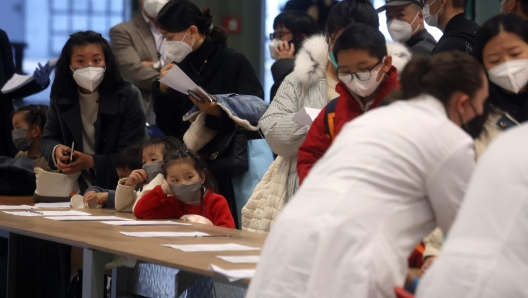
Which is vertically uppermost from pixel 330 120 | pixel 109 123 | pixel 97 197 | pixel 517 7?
pixel 517 7

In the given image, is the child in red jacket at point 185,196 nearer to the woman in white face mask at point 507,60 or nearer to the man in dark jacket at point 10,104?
the woman in white face mask at point 507,60

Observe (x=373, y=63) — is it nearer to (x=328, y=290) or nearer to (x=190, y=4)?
(x=328, y=290)

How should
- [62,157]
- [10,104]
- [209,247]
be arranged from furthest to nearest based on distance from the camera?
[10,104]
[62,157]
[209,247]

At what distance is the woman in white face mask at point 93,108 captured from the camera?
4738 mm

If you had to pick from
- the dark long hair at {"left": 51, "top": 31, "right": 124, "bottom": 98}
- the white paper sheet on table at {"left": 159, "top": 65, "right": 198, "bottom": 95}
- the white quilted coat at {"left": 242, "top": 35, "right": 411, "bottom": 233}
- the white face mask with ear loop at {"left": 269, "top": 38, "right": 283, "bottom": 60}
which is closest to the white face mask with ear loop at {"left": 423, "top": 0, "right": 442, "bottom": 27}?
the white quilted coat at {"left": 242, "top": 35, "right": 411, "bottom": 233}

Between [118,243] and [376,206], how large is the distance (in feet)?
4.32

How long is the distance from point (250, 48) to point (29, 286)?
4.09 metres

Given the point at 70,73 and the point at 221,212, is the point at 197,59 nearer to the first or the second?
the point at 70,73

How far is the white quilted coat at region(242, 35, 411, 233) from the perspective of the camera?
12.0 feet

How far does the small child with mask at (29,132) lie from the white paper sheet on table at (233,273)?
11.1 ft

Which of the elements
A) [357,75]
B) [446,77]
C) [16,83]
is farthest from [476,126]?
[16,83]

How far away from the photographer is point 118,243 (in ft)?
9.82

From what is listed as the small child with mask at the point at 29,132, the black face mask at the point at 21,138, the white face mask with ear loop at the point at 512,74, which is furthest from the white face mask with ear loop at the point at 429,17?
the black face mask at the point at 21,138

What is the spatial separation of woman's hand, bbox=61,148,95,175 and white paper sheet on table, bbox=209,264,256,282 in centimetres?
239
